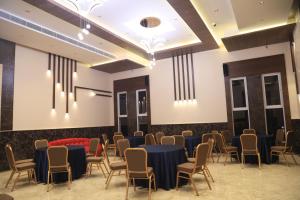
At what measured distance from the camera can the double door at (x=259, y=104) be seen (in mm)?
8273

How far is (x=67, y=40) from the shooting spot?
25.4 feet

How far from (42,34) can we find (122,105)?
Answer: 5.69 m

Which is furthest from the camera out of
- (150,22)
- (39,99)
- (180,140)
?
(39,99)

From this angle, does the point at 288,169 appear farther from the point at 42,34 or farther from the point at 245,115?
the point at 42,34

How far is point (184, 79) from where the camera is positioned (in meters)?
9.78

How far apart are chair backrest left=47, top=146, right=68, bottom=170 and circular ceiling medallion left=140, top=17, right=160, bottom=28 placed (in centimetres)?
441

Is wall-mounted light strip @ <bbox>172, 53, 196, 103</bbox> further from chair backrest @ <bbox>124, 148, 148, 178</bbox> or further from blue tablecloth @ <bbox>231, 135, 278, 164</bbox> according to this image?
chair backrest @ <bbox>124, 148, 148, 178</bbox>

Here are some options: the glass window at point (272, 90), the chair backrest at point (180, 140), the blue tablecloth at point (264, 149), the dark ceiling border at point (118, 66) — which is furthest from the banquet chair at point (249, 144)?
the dark ceiling border at point (118, 66)

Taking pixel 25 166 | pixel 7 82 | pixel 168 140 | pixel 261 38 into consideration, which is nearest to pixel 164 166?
pixel 168 140

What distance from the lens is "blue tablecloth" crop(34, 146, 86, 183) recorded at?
5188 millimetres

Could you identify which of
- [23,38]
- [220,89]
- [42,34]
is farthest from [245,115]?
[23,38]

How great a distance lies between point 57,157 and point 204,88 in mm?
6448

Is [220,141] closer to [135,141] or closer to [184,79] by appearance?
[135,141]

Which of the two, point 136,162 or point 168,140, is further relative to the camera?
point 168,140
